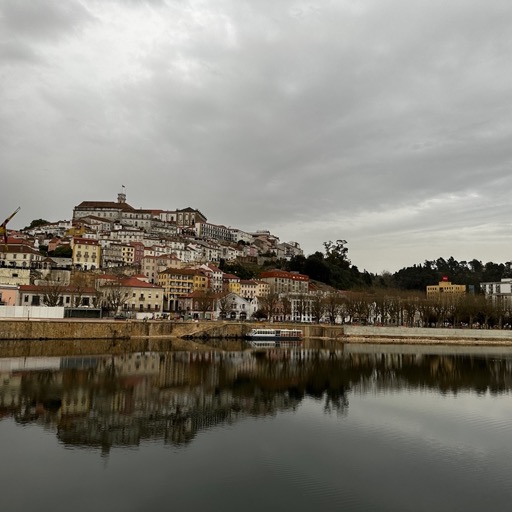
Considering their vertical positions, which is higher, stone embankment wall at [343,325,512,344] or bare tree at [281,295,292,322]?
bare tree at [281,295,292,322]

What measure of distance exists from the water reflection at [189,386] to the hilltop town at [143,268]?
71.2 feet

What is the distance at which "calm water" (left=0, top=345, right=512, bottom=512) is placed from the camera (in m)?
11.6

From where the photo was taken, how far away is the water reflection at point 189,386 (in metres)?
17.3

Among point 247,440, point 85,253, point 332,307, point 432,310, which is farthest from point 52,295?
point 432,310

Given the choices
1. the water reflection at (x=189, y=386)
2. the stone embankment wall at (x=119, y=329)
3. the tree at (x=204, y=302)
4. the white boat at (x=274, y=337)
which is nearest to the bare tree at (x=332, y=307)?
the stone embankment wall at (x=119, y=329)

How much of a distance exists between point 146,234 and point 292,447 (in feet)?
305

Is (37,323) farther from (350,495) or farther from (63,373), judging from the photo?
(350,495)

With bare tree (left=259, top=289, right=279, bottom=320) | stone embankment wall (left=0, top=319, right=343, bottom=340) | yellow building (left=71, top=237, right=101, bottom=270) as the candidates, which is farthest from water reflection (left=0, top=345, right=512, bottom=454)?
yellow building (left=71, top=237, right=101, bottom=270)

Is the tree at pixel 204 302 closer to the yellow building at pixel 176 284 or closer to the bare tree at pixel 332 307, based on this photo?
the yellow building at pixel 176 284

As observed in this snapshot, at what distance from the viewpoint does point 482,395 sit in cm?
2555

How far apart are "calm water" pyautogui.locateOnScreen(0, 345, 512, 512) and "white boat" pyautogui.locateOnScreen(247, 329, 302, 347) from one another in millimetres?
25130

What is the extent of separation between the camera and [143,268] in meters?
87.1

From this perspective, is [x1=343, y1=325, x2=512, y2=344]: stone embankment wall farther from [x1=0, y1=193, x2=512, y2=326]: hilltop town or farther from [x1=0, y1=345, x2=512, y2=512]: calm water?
[x1=0, y1=345, x2=512, y2=512]: calm water

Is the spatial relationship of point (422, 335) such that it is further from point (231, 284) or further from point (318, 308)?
point (231, 284)
